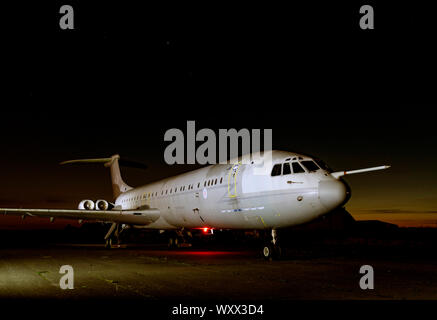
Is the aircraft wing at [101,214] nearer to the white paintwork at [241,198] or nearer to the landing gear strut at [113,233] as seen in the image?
the white paintwork at [241,198]

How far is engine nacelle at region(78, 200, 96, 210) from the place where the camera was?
29484 millimetres

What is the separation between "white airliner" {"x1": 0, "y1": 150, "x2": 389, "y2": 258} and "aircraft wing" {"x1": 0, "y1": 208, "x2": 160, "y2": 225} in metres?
0.10

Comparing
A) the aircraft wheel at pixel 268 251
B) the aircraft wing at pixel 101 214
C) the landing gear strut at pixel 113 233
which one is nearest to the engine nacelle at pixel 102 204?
the landing gear strut at pixel 113 233

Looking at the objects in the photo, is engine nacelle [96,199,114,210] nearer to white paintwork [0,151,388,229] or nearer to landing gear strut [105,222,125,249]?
landing gear strut [105,222,125,249]

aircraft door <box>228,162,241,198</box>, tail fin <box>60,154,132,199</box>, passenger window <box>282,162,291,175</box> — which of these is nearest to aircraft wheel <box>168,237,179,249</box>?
tail fin <box>60,154,132,199</box>

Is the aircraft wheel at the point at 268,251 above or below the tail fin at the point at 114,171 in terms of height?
below

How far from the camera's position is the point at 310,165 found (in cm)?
1495

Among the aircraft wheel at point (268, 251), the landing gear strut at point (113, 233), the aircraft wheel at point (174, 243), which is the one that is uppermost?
the landing gear strut at point (113, 233)

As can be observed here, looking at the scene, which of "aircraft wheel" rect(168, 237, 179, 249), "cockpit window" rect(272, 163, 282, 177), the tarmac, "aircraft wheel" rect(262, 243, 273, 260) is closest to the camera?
the tarmac

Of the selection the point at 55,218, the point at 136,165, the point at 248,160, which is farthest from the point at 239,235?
the point at 248,160

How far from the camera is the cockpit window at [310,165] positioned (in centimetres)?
1478

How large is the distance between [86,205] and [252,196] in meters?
16.8

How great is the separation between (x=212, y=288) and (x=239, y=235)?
40.9 metres
